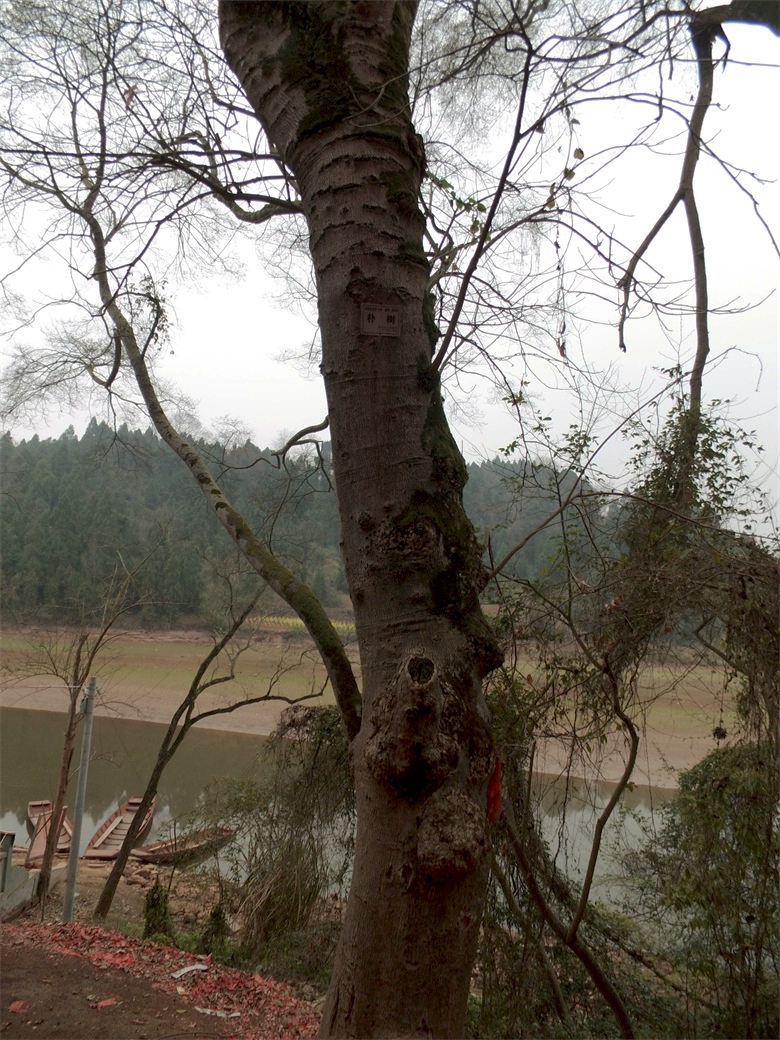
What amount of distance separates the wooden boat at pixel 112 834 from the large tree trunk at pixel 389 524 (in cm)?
1214

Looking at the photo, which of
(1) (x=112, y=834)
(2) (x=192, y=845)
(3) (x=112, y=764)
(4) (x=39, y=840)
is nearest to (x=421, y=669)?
(2) (x=192, y=845)

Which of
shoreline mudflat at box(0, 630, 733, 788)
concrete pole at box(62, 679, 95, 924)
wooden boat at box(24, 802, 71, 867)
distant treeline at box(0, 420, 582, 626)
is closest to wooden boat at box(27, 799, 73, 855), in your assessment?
wooden boat at box(24, 802, 71, 867)

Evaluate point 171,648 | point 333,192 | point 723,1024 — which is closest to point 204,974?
point 723,1024

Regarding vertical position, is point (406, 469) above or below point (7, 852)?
above

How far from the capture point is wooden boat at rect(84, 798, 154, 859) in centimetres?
1210

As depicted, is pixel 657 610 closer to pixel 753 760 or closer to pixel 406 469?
pixel 753 760

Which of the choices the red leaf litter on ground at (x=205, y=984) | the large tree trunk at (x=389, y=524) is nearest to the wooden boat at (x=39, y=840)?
the red leaf litter on ground at (x=205, y=984)

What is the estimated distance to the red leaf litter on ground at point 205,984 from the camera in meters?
3.15

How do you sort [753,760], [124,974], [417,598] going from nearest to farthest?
[417,598]
[753,760]
[124,974]

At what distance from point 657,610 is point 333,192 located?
1871 millimetres

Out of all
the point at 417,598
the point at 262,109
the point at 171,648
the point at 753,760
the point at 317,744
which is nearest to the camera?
the point at 417,598

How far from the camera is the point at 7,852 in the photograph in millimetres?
7559

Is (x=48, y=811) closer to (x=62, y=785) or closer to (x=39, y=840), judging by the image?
(x=39, y=840)

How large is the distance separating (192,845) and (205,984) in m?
5.58
